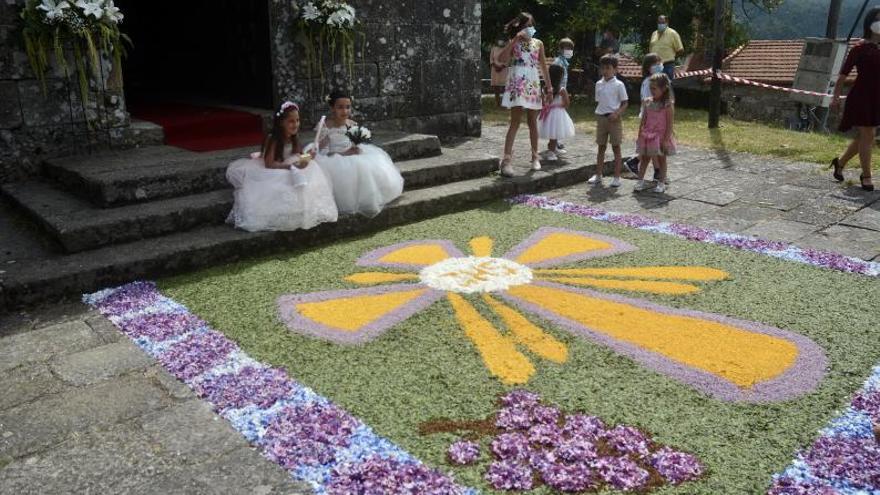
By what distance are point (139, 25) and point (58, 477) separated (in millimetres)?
10060

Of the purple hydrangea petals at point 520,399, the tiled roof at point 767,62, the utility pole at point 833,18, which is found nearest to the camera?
the purple hydrangea petals at point 520,399

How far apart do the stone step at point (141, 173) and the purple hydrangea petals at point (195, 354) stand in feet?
6.49

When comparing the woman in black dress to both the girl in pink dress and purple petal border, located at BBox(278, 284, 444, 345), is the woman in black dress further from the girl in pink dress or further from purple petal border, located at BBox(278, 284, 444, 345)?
purple petal border, located at BBox(278, 284, 444, 345)

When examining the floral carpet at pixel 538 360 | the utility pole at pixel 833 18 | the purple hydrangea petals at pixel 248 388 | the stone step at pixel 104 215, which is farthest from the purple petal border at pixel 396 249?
the utility pole at pixel 833 18

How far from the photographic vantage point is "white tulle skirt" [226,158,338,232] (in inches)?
196

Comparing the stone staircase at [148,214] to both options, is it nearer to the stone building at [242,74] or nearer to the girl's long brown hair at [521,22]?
the stone building at [242,74]

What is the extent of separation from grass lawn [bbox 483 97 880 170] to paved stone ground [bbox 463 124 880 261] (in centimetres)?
51

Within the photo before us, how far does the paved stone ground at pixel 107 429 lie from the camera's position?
248cm

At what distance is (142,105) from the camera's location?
8555mm

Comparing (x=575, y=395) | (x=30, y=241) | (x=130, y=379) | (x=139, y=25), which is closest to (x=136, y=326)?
(x=130, y=379)

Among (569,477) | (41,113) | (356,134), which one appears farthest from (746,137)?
(41,113)

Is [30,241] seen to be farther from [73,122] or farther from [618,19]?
[618,19]

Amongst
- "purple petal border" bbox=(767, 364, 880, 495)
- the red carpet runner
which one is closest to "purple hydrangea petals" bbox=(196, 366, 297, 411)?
"purple petal border" bbox=(767, 364, 880, 495)

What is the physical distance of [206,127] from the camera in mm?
7176
